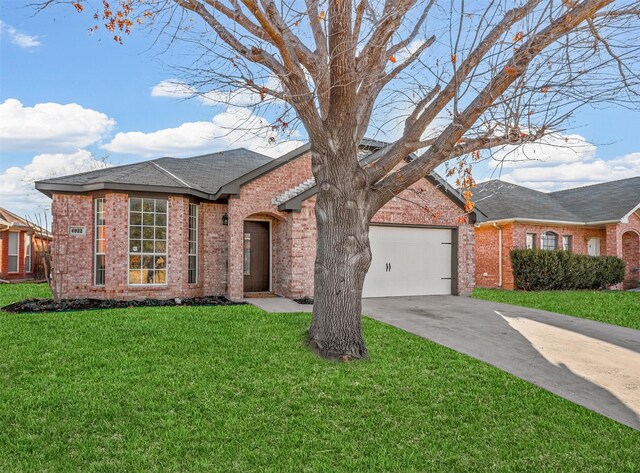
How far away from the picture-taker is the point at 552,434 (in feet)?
12.4

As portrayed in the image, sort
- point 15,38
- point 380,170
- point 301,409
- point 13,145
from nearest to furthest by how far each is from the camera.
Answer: point 301,409, point 380,170, point 15,38, point 13,145

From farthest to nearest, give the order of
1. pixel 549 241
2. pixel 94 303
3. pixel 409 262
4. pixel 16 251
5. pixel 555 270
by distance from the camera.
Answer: pixel 16 251
pixel 549 241
pixel 555 270
pixel 409 262
pixel 94 303

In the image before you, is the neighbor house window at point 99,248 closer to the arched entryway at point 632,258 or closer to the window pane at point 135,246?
the window pane at point 135,246

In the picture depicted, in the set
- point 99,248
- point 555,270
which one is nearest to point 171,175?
point 99,248

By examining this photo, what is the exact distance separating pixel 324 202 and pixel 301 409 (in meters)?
3.00

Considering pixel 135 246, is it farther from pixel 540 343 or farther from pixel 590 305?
pixel 590 305

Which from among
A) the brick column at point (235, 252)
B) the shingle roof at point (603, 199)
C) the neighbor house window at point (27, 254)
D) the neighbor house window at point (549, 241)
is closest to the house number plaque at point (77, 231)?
the brick column at point (235, 252)

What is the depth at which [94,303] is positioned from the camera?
10133 mm

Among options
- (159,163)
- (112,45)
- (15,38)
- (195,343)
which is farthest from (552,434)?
(159,163)

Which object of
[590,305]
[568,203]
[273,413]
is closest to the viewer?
[273,413]

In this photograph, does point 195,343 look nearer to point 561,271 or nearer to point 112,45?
point 112,45

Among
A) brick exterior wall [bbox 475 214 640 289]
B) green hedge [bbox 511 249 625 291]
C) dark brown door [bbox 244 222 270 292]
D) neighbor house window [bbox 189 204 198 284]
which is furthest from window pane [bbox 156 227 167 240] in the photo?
brick exterior wall [bbox 475 214 640 289]

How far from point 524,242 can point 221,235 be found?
40.7 feet

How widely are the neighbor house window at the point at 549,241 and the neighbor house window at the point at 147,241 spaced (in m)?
15.4
